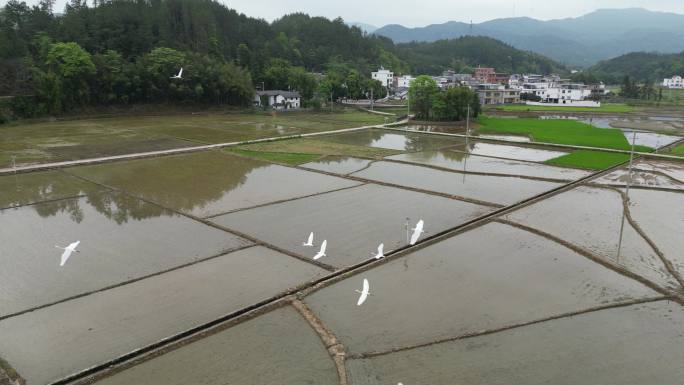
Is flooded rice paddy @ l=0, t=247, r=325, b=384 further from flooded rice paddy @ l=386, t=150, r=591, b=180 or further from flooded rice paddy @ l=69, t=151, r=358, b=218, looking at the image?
flooded rice paddy @ l=386, t=150, r=591, b=180

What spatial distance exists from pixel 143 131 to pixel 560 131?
3192cm

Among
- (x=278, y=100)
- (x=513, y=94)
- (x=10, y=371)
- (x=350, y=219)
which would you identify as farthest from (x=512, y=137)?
(x=513, y=94)

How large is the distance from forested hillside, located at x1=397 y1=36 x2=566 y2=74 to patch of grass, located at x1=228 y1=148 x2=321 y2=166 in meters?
96.1

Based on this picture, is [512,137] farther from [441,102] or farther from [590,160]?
[441,102]

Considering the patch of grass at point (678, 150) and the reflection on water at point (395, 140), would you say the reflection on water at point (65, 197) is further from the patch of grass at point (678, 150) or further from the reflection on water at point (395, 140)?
the patch of grass at point (678, 150)

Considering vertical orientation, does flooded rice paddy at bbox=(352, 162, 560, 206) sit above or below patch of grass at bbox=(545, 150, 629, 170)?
below

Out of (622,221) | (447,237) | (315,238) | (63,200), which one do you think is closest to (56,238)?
(63,200)

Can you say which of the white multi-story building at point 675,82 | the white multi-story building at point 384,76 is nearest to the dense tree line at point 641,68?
the white multi-story building at point 675,82

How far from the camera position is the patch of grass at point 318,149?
91.4ft

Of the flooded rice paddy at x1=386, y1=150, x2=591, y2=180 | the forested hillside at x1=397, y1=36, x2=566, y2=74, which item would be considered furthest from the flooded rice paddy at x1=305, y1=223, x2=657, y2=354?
the forested hillside at x1=397, y1=36, x2=566, y2=74

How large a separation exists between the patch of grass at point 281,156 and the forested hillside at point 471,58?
315 feet

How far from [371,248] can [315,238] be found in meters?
1.79

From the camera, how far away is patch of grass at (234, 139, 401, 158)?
27.8 meters

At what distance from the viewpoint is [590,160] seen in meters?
25.2
